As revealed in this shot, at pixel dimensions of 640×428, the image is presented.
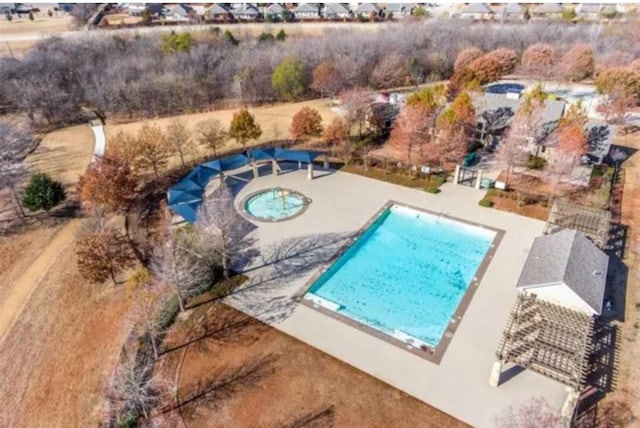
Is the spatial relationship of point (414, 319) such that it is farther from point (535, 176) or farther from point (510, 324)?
point (535, 176)

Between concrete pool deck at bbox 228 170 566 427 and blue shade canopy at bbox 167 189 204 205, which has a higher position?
blue shade canopy at bbox 167 189 204 205

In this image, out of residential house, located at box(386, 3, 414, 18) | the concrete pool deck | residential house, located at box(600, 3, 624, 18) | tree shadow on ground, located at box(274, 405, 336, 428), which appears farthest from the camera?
residential house, located at box(386, 3, 414, 18)

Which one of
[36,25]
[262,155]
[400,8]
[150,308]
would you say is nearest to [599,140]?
[262,155]

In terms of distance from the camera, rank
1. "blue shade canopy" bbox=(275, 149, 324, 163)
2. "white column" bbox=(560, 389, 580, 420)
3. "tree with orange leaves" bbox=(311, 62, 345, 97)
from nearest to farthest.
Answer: "white column" bbox=(560, 389, 580, 420) → "blue shade canopy" bbox=(275, 149, 324, 163) → "tree with orange leaves" bbox=(311, 62, 345, 97)

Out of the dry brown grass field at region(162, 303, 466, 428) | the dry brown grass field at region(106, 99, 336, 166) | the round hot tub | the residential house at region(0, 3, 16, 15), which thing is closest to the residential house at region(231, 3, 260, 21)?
the dry brown grass field at region(106, 99, 336, 166)

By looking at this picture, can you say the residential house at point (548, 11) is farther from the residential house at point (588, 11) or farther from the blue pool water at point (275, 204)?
the blue pool water at point (275, 204)

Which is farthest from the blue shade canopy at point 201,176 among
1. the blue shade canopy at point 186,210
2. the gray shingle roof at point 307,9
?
the gray shingle roof at point 307,9

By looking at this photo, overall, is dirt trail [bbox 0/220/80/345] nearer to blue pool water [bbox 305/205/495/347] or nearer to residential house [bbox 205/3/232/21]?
blue pool water [bbox 305/205/495/347]

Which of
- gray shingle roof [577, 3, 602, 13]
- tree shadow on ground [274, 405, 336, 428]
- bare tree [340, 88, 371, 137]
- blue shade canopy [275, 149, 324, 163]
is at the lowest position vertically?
tree shadow on ground [274, 405, 336, 428]
